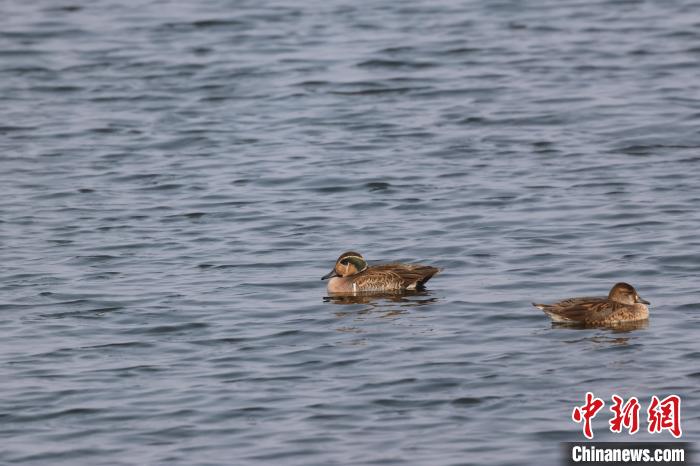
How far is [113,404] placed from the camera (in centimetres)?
1347

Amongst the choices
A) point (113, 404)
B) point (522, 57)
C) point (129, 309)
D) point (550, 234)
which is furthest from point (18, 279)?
point (522, 57)

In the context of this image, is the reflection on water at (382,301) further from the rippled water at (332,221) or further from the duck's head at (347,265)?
the duck's head at (347,265)

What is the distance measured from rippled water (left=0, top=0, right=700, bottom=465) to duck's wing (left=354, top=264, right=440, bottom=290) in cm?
20

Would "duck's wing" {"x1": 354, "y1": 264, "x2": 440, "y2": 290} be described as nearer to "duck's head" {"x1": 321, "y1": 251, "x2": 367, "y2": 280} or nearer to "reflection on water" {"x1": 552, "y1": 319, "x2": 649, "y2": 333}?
"duck's head" {"x1": 321, "y1": 251, "x2": 367, "y2": 280}

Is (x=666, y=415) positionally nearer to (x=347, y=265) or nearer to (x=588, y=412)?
(x=588, y=412)

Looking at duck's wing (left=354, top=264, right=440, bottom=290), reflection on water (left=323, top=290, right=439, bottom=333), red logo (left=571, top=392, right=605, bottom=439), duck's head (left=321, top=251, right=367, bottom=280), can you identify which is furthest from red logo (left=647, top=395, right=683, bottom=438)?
duck's head (left=321, top=251, right=367, bottom=280)

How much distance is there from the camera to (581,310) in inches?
597

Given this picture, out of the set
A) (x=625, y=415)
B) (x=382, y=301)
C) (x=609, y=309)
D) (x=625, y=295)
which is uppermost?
(x=625, y=295)

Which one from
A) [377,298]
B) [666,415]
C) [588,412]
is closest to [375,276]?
[377,298]

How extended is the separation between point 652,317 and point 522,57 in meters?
15.4

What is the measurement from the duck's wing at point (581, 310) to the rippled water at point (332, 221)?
152 millimetres

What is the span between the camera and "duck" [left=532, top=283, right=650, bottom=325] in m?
15.1

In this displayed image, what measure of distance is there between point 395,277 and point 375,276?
0.26 meters

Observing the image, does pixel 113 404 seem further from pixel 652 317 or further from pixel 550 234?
pixel 550 234
